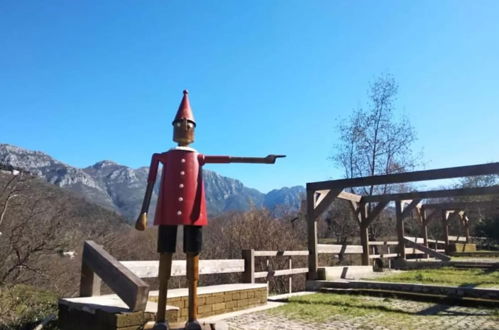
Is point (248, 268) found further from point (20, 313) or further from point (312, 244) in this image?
point (20, 313)

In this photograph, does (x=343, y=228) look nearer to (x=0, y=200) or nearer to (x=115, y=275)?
(x=0, y=200)

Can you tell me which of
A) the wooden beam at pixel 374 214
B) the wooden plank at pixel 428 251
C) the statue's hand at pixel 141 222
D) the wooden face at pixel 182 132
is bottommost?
the wooden plank at pixel 428 251

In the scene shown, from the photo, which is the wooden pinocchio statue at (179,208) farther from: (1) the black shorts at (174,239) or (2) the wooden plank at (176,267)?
(2) the wooden plank at (176,267)

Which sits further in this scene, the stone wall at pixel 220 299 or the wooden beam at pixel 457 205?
the wooden beam at pixel 457 205

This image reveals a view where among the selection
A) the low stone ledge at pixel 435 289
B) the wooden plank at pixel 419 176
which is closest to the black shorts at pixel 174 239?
the low stone ledge at pixel 435 289

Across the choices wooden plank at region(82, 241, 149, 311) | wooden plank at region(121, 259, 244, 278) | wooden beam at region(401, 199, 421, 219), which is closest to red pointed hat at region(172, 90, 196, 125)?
wooden plank at region(82, 241, 149, 311)

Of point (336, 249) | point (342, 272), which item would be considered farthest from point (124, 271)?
point (336, 249)

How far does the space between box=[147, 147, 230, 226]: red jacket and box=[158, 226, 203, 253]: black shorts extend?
0.07m

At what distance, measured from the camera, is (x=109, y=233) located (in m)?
16.6

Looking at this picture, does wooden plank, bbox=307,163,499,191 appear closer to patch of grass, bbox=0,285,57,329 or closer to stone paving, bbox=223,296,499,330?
stone paving, bbox=223,296,499,330

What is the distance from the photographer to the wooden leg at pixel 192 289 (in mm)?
3367

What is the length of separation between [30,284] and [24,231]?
4.84 feet

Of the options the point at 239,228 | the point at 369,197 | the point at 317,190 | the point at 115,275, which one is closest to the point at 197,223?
the point at 115,275

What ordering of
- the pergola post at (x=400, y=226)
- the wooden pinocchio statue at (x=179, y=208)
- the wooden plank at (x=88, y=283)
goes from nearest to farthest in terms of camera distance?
the wooden pinocchio statue at (x=179, y=208) → the wooden plank at (x=88, y=283) → the pergola post at (x=400, y=226)
